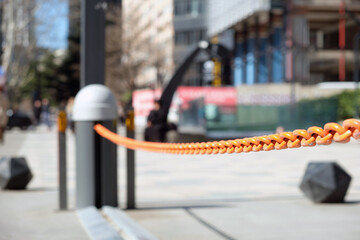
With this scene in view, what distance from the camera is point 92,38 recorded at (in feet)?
23.0

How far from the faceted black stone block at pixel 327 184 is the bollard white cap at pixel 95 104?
2.62 m

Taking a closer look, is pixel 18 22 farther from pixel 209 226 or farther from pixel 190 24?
pixel 190 24

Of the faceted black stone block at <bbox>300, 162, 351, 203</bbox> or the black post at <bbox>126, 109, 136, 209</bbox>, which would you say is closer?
the black post at <bbox>126, 109, 136, 209</bbox>

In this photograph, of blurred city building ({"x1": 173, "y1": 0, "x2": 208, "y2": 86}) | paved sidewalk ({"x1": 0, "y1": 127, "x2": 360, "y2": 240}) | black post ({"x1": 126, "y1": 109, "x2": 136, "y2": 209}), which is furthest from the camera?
blurred city building ({"x1": 173, "y1": 0, "x2": 208, "y2": 86})

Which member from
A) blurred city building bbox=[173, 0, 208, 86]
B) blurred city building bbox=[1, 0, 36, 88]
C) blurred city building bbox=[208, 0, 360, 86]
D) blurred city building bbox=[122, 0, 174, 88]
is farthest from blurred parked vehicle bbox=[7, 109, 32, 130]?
blurred city building bbox=[173, 0, 208, 86]

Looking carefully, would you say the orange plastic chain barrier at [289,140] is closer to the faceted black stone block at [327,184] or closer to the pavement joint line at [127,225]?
the pavement joint line at [127,225]

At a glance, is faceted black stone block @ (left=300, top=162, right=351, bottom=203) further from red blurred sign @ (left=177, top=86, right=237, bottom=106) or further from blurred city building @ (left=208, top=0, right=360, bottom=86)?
blurred city building @ (left=208, top=0, right=360, bottom=86)

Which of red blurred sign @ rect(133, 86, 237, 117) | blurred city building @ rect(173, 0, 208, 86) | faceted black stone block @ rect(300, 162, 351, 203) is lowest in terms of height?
faceted black stone block @ rect(300, 162, 351, 203)

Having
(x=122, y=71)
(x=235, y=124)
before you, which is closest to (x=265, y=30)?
(x=122, y=71)

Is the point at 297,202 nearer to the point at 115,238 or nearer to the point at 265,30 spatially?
the point at 115,238

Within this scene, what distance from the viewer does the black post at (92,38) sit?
6.98 metres

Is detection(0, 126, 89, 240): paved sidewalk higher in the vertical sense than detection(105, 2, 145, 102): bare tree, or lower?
lower

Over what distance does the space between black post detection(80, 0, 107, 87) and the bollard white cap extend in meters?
0.24

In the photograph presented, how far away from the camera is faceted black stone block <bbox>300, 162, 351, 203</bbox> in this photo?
7492 millimetres
